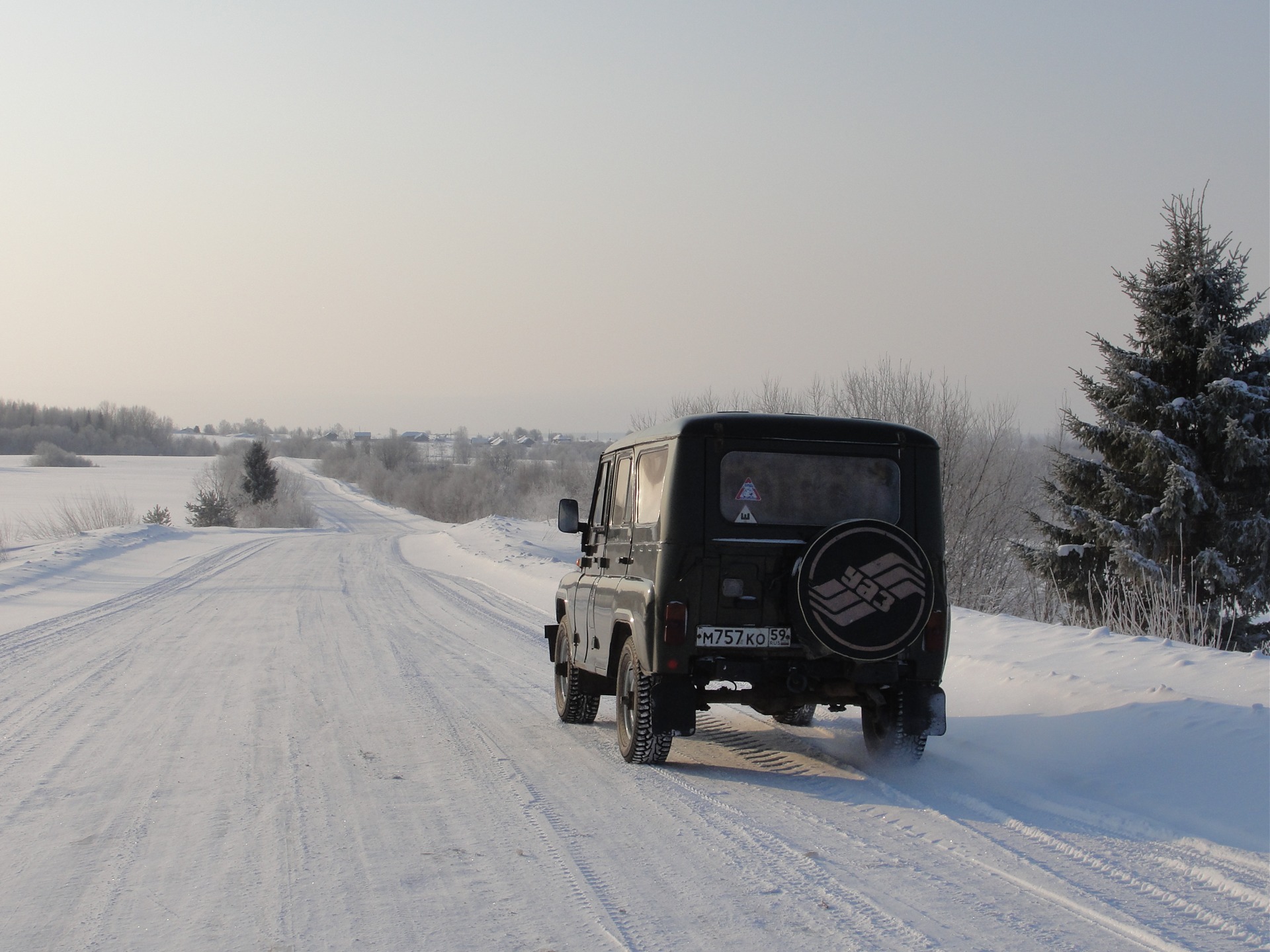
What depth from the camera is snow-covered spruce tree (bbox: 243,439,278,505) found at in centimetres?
→ 7212

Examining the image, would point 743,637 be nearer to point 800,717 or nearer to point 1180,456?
point 800,717

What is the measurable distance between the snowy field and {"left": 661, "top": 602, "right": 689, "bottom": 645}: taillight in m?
0.95

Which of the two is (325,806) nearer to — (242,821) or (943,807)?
(242,821)

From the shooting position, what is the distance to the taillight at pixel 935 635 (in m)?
6.84

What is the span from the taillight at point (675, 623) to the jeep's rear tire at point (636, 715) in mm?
359

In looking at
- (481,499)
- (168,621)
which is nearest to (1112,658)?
(168,621)

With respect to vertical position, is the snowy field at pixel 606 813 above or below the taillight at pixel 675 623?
below

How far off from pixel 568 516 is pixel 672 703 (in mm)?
2199

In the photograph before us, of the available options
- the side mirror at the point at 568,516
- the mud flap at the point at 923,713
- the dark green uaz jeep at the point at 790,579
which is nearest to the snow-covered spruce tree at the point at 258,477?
the side mirror at the point at 568,516

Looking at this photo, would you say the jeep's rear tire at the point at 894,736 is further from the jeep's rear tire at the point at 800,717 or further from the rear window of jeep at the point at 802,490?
the jeep's rear tire at the point at 800,717

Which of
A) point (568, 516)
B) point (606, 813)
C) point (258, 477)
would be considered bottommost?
point (606, 813)


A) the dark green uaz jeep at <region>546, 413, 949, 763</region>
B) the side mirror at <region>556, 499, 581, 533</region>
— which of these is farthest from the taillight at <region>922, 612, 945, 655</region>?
the side mirror at <region>556, 499, 581, 533</region>

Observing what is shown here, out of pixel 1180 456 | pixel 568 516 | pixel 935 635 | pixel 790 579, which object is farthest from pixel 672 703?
pixel 1180 456

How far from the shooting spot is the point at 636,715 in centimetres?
716
